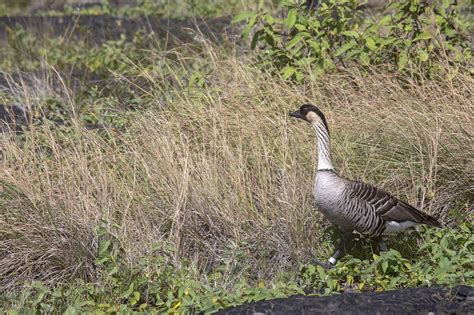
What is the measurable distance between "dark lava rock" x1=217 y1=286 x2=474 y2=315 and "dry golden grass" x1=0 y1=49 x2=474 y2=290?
99 centimetres

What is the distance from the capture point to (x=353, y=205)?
19.6 ft

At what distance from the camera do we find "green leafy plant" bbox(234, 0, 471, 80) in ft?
26.2

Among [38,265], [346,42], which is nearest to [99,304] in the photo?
[38,265]

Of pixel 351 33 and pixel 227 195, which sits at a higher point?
pixel 351 33

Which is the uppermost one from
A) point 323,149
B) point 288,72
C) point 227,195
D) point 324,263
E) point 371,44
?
point 371,44

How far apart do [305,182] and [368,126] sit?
2.54 ft

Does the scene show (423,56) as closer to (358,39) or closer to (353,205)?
(358,39)

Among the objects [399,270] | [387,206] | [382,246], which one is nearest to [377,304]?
[399,270]

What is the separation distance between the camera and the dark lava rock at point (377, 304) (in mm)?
4988

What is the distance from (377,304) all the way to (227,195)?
1.88 m

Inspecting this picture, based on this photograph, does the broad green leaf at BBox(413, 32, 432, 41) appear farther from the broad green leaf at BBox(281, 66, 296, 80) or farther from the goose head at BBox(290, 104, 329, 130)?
the goose head at BBox(290, 104, 329, 130)

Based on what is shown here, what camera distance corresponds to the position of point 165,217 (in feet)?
21.6

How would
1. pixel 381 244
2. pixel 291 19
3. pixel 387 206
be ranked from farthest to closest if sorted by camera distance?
pixel 291 19
pixel 381 244
pixel 387 206

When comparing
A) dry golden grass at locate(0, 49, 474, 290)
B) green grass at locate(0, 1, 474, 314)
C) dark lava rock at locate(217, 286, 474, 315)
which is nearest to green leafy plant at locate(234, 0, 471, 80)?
green grass at locate(0, 1, 474, 314)
